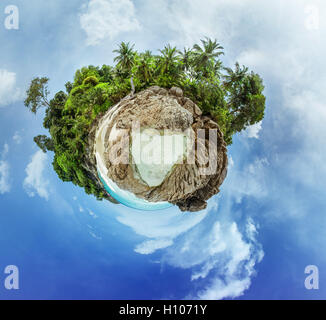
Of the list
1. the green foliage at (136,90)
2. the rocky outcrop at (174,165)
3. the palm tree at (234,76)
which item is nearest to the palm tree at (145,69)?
the green foliage at (136,90)

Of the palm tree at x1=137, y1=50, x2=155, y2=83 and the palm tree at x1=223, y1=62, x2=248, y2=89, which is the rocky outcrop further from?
the palm tree at x1=223, y1=62, x2=248, y2=89

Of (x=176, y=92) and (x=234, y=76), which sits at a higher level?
(x=234, y=76)

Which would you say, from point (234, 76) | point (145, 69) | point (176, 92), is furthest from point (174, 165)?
point (234, 76)

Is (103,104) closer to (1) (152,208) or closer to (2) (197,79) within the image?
(2) (197,79)

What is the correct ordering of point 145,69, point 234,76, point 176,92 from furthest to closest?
point 234,76 < point 145,69 < point 176,92

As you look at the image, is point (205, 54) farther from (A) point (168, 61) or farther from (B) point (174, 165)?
(B) point (174, 165)

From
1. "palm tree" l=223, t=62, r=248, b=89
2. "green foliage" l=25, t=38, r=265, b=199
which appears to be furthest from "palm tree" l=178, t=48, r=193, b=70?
"palm tree" l=223, t=62, r=248, b=89

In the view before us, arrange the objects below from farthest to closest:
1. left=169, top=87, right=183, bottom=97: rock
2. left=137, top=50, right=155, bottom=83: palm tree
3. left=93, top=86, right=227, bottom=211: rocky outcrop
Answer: left=137, top=50, right=155, bottom=83: palm tree → left=169, top=87, right=183, bottom=97: rock → left=93, top=86, right=227, bottom=211: rocky outcrop

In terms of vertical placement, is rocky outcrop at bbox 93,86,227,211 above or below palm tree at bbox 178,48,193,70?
below
